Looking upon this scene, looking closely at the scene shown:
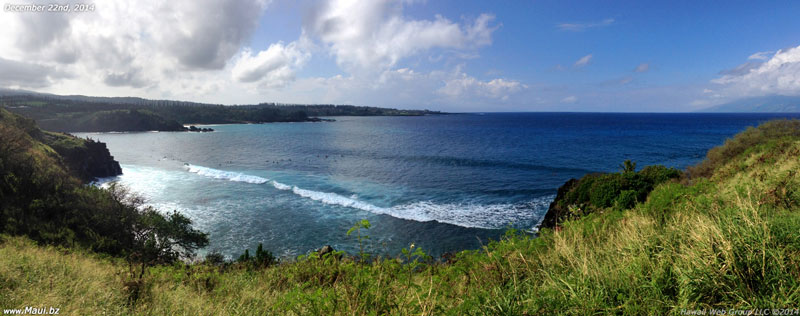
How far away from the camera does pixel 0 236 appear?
441 inches

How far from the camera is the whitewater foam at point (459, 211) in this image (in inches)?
1044

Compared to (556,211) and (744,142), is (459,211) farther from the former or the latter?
(744,142)

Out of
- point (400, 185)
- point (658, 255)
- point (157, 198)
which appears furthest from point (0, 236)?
point (400, 185)

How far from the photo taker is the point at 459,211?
2927 cm

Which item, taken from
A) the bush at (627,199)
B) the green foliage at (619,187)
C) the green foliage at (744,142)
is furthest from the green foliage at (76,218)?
the green foliage at (744,142)

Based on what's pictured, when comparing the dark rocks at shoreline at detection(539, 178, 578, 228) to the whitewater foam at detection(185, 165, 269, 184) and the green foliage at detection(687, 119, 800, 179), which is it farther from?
the whitewater foam at detection(185, 165, 269, 184)

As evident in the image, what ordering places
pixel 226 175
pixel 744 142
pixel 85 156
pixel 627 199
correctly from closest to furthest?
pixel 627 199, pixel 744 142, pixel 226 175, pixel 85 156

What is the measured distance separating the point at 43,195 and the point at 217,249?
899 centimetres

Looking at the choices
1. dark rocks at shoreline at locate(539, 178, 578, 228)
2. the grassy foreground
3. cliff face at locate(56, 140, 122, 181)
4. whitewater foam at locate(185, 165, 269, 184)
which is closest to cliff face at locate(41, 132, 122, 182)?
cliff face at locate(56, 140, 122, 181)

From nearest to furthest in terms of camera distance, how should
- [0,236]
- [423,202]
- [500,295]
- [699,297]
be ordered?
[699,297]
[500,295]
[0,236]
[423,202]

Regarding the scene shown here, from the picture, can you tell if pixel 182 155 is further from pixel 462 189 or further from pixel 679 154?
pixel 679 154

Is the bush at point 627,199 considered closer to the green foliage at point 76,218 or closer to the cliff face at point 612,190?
the cliff face at point 612,190

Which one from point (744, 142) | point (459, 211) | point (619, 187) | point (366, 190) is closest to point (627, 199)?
point (619, 187)

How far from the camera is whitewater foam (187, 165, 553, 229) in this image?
2653cm
